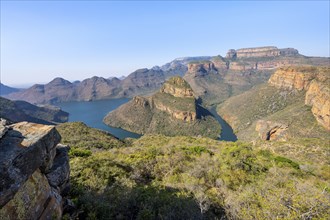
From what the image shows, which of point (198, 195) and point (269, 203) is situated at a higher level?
point (269, 203)

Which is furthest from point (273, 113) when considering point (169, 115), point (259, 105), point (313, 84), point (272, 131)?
point (169, 115)

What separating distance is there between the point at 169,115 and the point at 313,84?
8543 centimetres

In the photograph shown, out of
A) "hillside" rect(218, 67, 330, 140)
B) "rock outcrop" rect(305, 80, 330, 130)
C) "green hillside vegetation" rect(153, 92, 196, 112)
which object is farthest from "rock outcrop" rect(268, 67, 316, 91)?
"green hillside vegetation" rect(153, 92, 196, 112)

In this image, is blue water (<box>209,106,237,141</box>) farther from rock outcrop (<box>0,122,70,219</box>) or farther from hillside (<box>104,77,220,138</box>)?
rock outcrop (<box>0,122,70,219</box>)

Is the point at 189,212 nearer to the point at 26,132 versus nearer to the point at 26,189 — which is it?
the point at 26,189

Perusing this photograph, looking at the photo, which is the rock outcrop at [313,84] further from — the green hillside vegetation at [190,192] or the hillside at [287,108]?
the green hillside vegetation at [190,192]

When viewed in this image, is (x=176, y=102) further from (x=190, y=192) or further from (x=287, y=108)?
(x=190, y=192)

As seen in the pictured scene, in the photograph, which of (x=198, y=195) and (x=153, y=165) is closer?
(x=198, y=195)

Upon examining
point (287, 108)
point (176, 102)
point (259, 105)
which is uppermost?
point (176, 102)

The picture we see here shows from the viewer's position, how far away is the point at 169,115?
495 ft

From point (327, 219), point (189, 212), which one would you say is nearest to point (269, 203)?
point (327, 219)

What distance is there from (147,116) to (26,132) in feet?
477

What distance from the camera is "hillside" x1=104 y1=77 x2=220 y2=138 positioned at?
452 feet

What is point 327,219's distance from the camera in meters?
8.58
